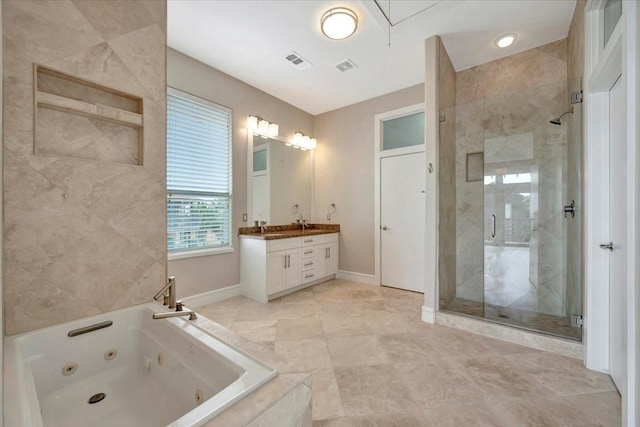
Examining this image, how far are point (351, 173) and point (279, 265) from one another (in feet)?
6.34

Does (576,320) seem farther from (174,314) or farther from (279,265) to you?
(174,314)

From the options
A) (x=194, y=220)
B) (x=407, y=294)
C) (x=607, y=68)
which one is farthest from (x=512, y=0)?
(x=194, y=220)

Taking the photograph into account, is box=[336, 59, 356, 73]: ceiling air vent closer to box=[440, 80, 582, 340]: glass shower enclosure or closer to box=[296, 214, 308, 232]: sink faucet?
box=[440, 80, 582, 340]: glass shower enclosure

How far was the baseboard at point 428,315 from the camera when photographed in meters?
2.59

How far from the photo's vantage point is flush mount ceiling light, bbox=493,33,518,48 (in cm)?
263

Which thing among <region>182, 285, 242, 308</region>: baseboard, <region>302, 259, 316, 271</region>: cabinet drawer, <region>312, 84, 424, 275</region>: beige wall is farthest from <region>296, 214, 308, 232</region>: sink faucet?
<region>182, 285, 242, 308</region>: baseboard

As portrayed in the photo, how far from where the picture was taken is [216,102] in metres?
3.22

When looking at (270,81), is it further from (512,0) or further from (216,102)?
(512,0)

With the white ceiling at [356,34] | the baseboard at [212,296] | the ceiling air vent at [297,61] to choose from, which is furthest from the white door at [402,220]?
the baseboard at [212,296]

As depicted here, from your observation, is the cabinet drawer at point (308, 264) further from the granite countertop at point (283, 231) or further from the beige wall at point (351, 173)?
the beige wall at point (351, 173)

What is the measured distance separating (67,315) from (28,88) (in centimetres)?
129

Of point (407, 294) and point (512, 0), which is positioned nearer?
point (512, 0)

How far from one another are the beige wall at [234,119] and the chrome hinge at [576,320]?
3.47 meters

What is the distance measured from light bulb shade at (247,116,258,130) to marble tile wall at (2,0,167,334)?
1.66m
